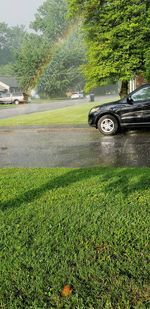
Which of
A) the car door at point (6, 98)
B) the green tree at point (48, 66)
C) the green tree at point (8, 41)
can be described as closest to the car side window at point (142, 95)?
the car door at point (6, 98)

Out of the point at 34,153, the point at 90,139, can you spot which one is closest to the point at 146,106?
the point at 90,139

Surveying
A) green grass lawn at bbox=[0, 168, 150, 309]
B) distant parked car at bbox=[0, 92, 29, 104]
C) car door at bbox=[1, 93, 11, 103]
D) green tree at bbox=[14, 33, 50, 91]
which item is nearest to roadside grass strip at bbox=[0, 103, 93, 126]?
green grass lawn at bbox=[0, 168, 150, 309]

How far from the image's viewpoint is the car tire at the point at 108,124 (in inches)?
446

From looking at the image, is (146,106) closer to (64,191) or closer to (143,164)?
(143,164)

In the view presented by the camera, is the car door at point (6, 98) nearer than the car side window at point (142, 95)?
No

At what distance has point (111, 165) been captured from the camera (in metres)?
6.91

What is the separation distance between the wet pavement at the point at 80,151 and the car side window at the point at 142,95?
1.16 metres

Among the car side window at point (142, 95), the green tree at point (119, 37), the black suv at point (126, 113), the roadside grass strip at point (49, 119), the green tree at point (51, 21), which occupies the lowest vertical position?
the roadside grass strip at point (49, 119)

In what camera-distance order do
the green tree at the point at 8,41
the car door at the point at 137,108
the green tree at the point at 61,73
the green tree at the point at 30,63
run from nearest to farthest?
the car door at the point at 137,108 < the green tree at the point at 30,63 < the green tree at the point at 61,73 < the green tree at the point at 8,41

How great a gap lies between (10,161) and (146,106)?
16.6 feet

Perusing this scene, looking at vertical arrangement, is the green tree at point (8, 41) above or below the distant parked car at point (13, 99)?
above

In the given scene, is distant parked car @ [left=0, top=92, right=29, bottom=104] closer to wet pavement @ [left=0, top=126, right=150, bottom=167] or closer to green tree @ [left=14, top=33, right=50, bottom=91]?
green tree @ [left=14, top=33, right=50, bottom=91]

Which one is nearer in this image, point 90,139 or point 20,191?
point 20,191

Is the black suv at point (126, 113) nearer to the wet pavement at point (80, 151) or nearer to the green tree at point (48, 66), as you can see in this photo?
the wet pavement at point (80, 151)
